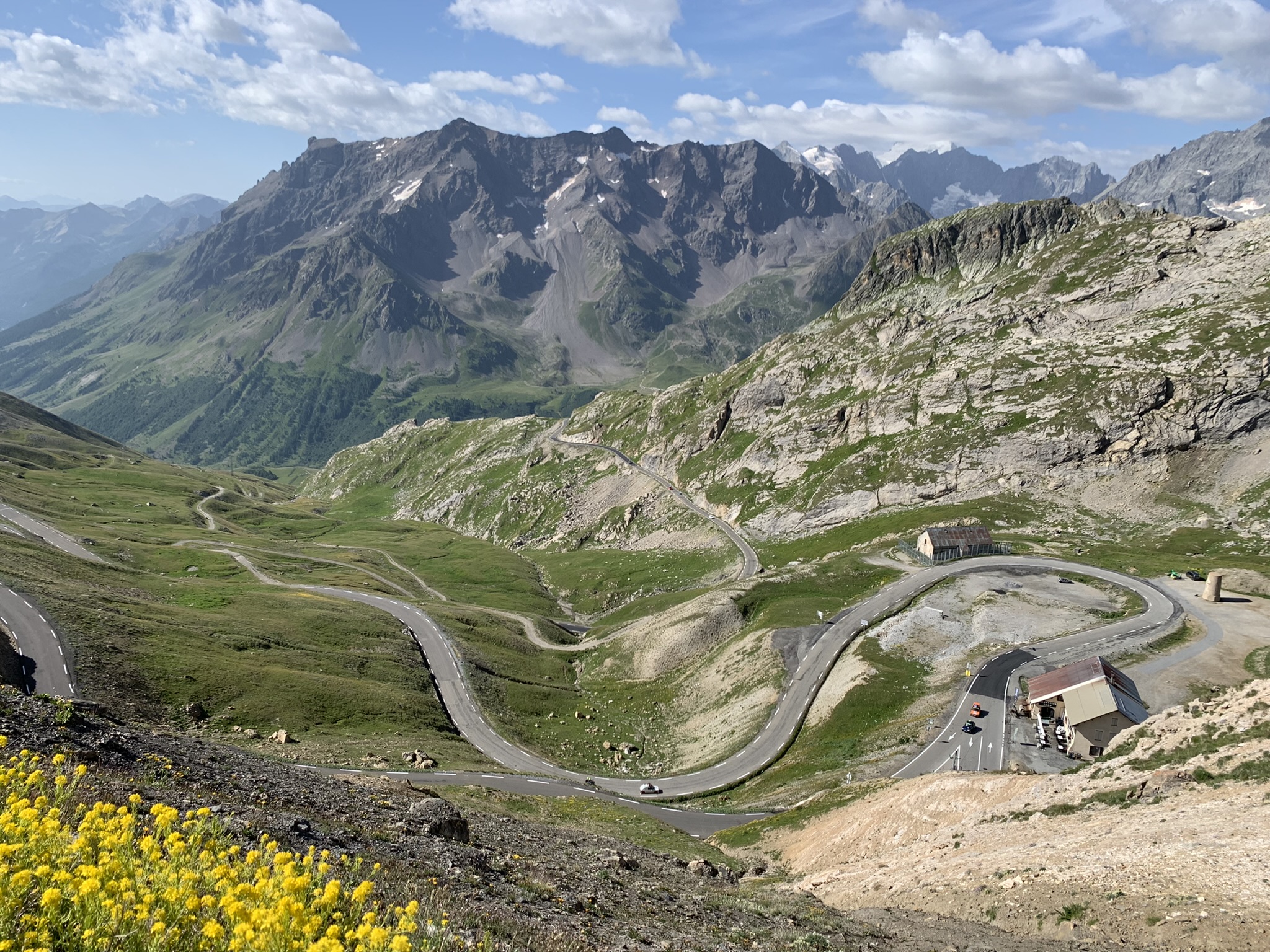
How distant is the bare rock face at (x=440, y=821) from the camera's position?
28.0m

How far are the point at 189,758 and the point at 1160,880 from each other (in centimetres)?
4199

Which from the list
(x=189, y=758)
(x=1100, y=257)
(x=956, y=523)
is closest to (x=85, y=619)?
(x=189, y=758)

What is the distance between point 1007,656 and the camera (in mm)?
80438

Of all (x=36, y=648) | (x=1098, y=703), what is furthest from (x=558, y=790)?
(x=1098, y=703)

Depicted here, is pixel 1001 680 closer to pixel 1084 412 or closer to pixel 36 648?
pixel 36 648

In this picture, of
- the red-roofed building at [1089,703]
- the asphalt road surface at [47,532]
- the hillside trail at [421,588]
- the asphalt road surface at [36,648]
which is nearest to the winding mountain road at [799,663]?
the red-roofed building at [1089,703]

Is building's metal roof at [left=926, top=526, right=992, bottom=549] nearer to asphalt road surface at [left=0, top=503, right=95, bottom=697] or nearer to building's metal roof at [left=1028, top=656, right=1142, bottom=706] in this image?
building's metal roof at [left=1028, top=656, right=1142, bottom=706]

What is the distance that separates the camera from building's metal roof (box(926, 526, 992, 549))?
394ft

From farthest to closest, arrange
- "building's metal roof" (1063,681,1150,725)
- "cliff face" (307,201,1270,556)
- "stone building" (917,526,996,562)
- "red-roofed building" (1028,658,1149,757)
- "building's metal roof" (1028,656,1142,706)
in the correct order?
"cliff face" (307,201,1270,556), "stone building" (917,526,996,562), "building's metal roof" (1028,656,1142,706), "building's metal roof" (1063,681,1150,725), "red-roofed building" (1028,658,1149,757)

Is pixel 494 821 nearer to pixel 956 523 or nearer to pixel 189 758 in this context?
pixel 189 758

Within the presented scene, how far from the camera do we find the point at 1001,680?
75.4 m

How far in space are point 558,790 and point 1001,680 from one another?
2011 inches

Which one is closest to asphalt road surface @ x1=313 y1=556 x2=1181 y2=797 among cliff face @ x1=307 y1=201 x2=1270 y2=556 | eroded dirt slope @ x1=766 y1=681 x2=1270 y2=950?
eroded dirt slope @ x1=766 y1=681 x2=1270 y2=950

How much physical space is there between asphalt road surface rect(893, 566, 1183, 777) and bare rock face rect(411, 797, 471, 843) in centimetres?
4386
